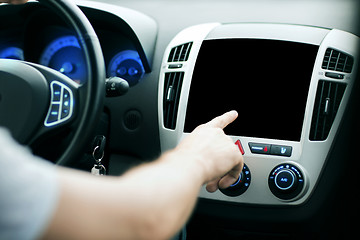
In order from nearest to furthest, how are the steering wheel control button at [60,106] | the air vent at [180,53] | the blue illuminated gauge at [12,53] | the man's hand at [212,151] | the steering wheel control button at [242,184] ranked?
the man's hand at [212,151], the steering wheel control button at [60,106], the steering wheel control button at [242,184], the air vent at [180,53], the blue illuminated gauge at [12,53]

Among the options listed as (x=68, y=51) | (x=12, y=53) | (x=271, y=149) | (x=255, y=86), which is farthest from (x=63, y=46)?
(x=271, y=149)

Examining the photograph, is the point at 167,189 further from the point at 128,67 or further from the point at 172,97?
→ the point at 128,67

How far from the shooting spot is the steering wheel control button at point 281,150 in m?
1.20

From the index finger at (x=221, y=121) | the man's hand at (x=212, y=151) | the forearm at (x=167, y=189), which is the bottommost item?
the index finger at (x=221, y=121)

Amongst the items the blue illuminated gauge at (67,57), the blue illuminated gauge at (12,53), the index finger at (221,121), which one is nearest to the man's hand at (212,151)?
the index finger at (221,121)

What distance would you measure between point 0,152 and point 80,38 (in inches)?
20.1

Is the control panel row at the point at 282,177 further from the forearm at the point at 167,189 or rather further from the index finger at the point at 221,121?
the forearm at the point at 167,189

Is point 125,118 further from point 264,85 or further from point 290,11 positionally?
point 290,11

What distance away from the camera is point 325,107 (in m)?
1.18

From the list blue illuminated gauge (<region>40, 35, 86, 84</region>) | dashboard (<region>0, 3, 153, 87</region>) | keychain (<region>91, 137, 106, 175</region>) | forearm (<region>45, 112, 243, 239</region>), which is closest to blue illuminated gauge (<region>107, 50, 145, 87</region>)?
dashboard (<region>0, 3, 153, 87</region>)

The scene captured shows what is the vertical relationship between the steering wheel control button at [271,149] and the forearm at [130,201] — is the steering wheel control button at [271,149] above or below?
below

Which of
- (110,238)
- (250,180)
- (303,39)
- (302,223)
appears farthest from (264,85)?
(110,238)

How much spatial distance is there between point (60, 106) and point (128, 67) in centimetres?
63

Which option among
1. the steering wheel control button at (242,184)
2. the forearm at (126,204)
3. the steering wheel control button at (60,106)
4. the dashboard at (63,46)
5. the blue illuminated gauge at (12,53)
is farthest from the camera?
the blue illuminated gauge at (12,53)
